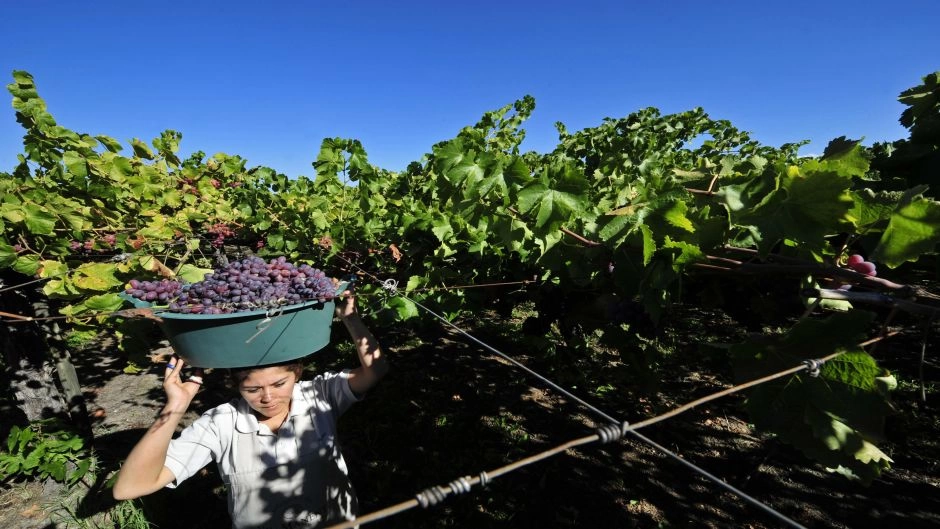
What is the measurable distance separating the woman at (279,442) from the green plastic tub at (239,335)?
0.44 feet

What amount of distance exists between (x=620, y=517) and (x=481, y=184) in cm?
287

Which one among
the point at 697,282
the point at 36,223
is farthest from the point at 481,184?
the point at 36,223

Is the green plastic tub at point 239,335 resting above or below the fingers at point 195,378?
above

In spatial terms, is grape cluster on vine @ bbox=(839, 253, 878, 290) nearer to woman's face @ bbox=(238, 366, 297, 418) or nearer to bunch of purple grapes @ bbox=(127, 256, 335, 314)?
bunch of purple grapes @ bbox=(127, 256, 335, 314)

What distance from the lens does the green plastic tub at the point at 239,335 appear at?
144 cm

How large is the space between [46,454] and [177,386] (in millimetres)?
3005

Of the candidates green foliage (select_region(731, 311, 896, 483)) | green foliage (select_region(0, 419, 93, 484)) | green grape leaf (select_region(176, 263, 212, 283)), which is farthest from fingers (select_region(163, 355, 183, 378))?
green foliage (select_region(0, 419, 93, 484))

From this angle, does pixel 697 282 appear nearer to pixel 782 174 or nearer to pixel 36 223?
pixel 782 174

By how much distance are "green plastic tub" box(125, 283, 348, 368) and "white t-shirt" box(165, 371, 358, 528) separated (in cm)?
34

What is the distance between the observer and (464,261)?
9.94 feet

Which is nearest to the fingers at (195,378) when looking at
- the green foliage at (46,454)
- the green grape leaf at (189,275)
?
the green grape leaf at (189,275)

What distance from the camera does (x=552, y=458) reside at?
12.1 feet

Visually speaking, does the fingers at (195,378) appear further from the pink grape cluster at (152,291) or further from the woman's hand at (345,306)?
the woman's hand at (345,306)

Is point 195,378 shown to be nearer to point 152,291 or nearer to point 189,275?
point 152,291
